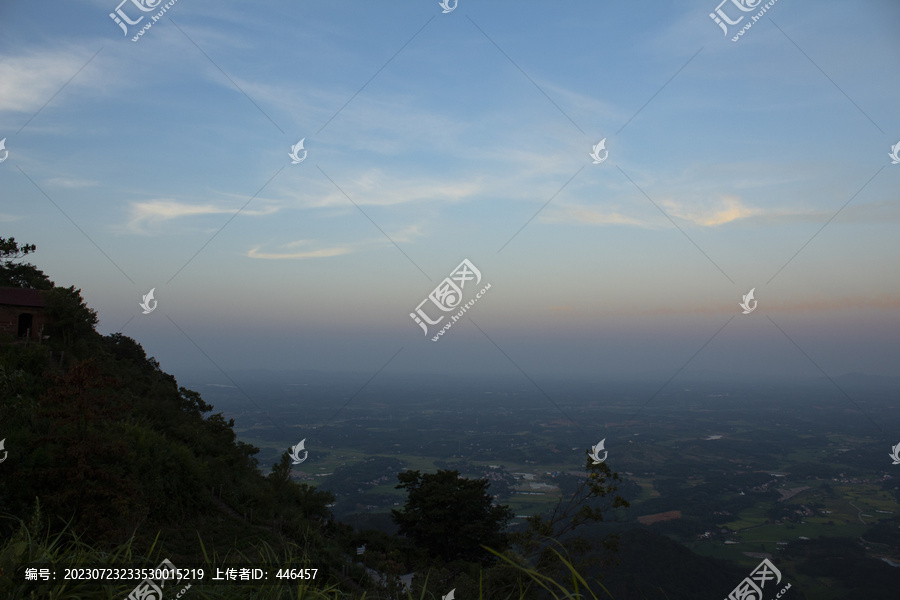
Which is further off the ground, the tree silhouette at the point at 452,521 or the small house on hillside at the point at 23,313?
the small house on hillside at the point at 23,313

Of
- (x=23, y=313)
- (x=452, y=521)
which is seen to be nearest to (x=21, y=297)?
(x=23, y=313)

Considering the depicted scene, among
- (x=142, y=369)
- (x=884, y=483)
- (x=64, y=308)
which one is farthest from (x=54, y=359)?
(x=884, y=483)

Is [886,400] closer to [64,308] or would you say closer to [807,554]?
[807,554]

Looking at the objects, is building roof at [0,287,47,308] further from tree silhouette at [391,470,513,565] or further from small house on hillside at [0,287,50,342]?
tree silhouette at [391,470,513,565]

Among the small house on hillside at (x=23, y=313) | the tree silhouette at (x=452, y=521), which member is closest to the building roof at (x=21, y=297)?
the small house on hillside at (x=23, y=313)

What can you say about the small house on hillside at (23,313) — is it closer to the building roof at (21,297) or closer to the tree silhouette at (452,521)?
the building roof at (21,297)

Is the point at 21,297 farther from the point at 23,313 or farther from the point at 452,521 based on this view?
the point at 452,521

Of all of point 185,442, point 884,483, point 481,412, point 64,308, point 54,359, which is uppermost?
point 481,412
